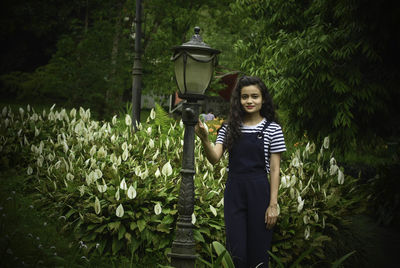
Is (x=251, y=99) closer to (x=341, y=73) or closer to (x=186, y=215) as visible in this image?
(x=186, y=215)

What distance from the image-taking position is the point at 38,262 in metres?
3.71

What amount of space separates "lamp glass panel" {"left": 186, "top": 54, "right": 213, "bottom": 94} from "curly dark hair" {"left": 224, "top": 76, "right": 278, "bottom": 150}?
1.46ft

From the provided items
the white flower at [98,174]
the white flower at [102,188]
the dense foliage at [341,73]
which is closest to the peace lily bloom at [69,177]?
the white flower at [98,174]

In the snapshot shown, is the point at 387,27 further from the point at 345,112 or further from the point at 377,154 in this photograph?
the point at 377,154

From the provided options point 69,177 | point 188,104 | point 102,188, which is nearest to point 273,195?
point 188,104

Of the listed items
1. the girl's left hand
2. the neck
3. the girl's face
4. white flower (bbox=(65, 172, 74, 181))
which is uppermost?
the girl's face

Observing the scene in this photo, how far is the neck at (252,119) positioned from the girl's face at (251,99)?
45 mm

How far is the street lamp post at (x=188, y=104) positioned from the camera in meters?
4.39

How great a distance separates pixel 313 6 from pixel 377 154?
398 inches

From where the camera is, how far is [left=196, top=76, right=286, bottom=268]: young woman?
12.5 feet

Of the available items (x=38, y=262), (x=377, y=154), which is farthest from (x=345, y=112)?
(x=377, y=154)

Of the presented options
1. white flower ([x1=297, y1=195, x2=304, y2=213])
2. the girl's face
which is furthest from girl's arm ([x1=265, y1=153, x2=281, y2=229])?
white flower ([x1=297, y1=195, x2=304, y2=213])

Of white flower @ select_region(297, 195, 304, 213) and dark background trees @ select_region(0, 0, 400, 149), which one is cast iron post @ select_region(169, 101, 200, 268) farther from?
dark background trees @ select_region(0, 0, 400, 149)

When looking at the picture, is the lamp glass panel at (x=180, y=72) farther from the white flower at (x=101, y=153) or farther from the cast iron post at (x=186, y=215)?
the white flower at (x=101, y=153)
